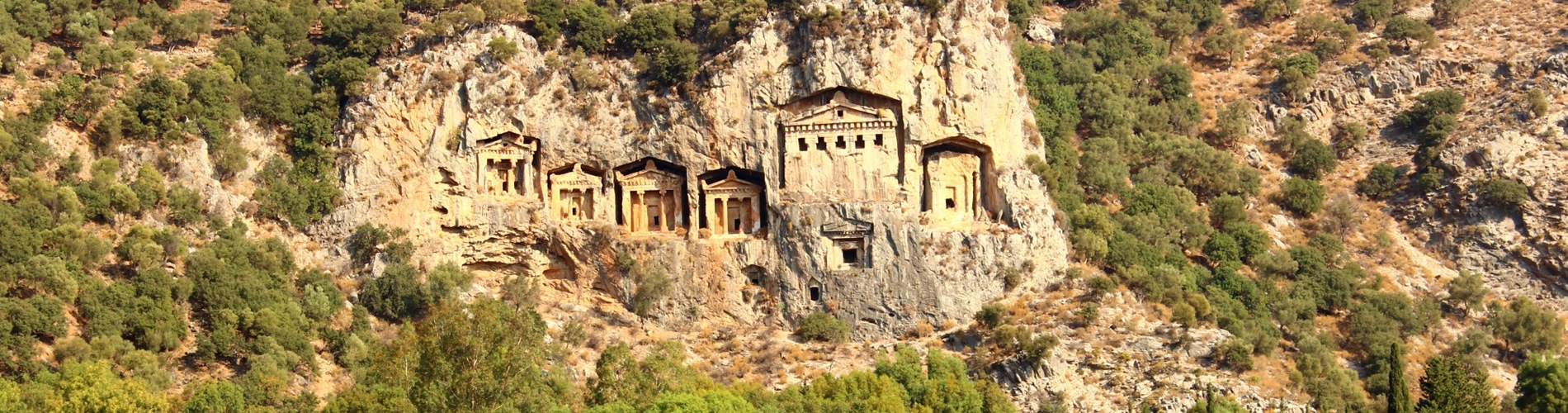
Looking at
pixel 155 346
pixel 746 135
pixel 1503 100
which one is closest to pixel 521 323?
pixel 155 346

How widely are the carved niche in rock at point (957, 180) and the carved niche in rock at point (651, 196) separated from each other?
8.41 meters

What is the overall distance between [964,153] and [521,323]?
82.4 feet

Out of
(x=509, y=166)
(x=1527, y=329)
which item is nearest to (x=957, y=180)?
(x=509, y=166)

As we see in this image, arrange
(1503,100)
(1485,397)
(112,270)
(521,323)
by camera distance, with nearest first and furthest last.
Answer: (521,323) → (1485,397) → (112,270) → (1503,100)

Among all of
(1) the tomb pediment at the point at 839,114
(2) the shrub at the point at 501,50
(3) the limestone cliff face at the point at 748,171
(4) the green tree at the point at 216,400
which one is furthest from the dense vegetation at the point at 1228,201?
(4) the green tree at the point at 216,400

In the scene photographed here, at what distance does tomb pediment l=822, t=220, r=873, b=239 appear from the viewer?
77.6m

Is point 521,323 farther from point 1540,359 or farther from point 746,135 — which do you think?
point 1540,359

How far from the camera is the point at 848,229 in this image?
7769cm

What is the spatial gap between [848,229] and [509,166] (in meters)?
12.1

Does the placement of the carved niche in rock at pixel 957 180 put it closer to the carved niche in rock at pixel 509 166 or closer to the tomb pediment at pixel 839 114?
the tomb pediment at pixel 839 114

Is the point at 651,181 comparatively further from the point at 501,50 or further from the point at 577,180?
the point at 501,50

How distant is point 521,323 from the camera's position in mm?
57781

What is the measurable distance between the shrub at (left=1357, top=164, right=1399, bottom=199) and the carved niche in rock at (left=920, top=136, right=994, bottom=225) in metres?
19.3

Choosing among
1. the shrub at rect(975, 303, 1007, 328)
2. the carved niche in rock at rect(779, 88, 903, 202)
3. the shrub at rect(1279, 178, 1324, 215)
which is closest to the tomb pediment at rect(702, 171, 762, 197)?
the carved niche in rock at rect(779, 88, 903, 202)
